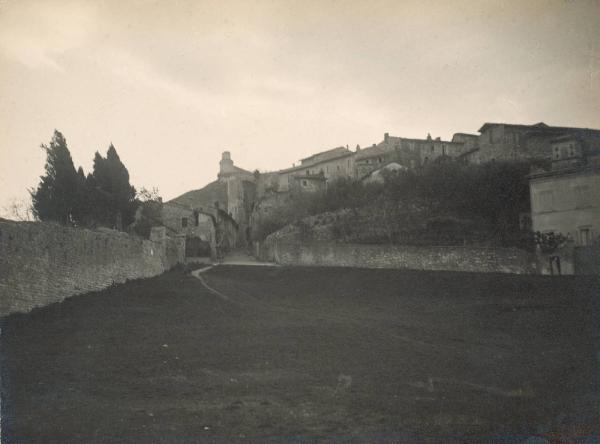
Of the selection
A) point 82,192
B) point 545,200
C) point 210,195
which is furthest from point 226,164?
point 545,200

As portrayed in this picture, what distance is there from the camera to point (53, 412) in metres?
6.49

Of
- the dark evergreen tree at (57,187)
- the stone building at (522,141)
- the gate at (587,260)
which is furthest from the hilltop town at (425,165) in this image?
the dark evergreen tree at (57,187)

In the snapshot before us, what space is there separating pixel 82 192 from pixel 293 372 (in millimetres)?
35139

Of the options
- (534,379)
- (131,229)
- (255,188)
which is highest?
(255,188)

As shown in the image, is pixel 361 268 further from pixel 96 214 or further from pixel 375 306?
pixel 96 214

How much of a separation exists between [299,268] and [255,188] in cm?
6224

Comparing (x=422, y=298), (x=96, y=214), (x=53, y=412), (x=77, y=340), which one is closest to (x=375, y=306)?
(x=422, y=298)

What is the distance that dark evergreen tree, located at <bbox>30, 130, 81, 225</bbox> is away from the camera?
3731cm

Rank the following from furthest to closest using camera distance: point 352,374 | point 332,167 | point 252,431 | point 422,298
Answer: point 332,167, point 422,298, point 352,374, point 252,431

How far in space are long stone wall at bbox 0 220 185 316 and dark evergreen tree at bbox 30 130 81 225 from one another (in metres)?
14.7

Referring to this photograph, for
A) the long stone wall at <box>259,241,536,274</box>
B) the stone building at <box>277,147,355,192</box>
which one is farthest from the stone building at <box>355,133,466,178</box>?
the long stone wall at <box>259,241,536,274</box>

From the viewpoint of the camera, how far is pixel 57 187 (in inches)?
1479

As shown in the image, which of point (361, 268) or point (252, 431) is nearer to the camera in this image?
point (252, 431)

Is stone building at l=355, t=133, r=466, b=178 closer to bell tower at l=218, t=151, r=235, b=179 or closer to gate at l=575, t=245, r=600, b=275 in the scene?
bell tower at l=218, t=151, r=235, b=179
